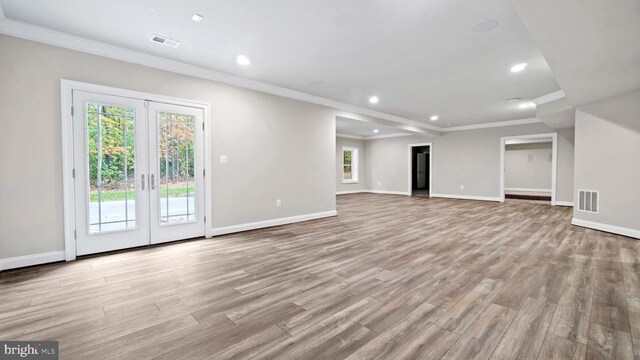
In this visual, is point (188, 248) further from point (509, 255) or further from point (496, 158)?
point (496, 158)

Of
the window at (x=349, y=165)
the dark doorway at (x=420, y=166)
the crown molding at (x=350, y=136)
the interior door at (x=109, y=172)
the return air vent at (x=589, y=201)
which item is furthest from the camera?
the dark doorway at (x=420, y=166)

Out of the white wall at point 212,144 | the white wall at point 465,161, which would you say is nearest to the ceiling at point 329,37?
the white wall at point 212,144

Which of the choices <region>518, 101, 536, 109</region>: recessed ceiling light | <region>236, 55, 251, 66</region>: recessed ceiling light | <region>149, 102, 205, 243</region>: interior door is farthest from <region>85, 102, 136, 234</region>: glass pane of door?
Result: <region>518, 101, 536, 109</region>: recessed ceiling light

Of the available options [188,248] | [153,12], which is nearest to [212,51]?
[153,12]

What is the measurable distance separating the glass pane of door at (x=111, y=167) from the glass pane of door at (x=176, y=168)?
1.19ft

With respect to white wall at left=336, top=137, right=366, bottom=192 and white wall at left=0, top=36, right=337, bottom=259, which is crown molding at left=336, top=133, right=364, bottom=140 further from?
white wall at left=0, top=36, right=337, bottom=259

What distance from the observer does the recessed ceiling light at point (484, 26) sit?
2.90 m

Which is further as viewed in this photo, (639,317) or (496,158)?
(496,158)

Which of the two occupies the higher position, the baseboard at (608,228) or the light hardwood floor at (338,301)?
the baseboard at (608,228)

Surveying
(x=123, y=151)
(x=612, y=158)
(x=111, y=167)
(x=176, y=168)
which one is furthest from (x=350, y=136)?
(x=111, y=167)

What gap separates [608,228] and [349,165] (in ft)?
27.5

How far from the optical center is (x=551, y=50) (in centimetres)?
287

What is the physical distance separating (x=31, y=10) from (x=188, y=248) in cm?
309

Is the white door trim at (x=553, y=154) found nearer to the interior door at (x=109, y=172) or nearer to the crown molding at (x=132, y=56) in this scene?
the crown molding at (x=132, y=56)
